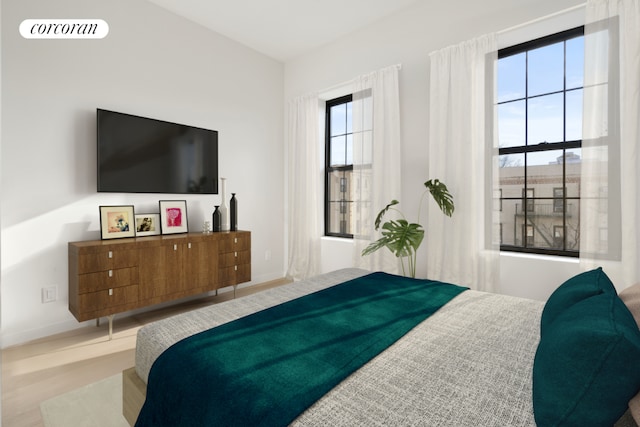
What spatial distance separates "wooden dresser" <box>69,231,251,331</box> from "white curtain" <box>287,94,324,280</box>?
103 cm

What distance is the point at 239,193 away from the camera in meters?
4.04

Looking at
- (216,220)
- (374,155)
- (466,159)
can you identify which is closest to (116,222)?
(216,220)

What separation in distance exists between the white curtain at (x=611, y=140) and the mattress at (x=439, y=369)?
1.15 m

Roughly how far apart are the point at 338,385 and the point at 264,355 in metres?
0.29

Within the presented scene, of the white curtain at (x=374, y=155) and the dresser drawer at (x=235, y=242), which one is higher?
the white curtain at (x=374, y=155)

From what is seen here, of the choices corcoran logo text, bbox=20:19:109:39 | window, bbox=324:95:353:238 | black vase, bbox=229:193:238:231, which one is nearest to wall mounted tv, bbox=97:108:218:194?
black vase, bbox=229:193:238:231

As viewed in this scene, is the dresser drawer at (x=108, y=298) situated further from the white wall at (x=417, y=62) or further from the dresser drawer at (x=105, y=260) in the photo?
the white wall at (x=417, y=62)

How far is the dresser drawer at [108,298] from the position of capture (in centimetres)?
246

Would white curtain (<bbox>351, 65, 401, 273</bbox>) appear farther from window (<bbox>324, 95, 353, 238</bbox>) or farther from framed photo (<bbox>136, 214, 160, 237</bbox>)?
framed photo (<bbox>136, 214, 160, 237</bbox>)

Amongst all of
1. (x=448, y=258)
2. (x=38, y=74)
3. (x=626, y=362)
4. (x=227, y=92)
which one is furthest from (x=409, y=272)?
(x=38, y=74)

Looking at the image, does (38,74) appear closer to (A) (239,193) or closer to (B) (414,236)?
(A) (239,193)

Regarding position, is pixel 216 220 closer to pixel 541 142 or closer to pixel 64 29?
pixel 64 29

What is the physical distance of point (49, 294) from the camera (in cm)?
265

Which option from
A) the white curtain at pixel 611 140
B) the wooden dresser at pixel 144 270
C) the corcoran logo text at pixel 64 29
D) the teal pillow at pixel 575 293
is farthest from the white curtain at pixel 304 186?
the teal pillow at pixel 575 293
